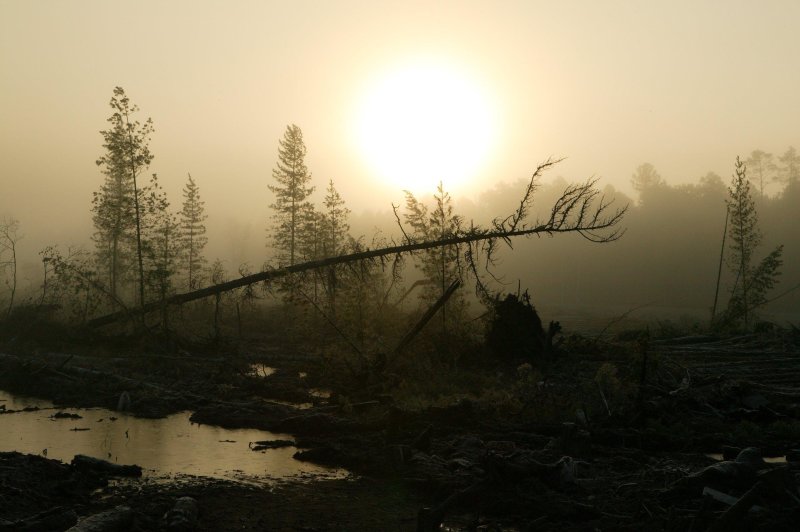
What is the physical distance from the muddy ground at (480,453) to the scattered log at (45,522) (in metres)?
0.07

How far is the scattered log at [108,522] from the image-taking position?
679 centimetres

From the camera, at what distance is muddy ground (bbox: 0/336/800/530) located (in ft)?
24.5

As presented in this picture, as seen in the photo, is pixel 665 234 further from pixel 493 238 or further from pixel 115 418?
pixel 115 418

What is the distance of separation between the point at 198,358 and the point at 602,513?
16.3 meters

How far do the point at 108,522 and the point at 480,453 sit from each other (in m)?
5.47

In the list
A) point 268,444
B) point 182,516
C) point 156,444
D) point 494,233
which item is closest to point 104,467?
point 156,444

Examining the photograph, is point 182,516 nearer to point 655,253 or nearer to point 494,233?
point 494,233

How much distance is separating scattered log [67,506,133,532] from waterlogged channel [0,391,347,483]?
8.46 feet

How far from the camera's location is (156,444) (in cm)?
1185

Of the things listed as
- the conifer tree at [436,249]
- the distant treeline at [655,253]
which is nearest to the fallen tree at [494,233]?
the conifer tree at [436,249]

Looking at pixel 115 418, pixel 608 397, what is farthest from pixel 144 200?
pixel 608 397

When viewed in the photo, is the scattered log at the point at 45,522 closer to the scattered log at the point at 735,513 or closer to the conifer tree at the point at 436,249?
the scattered log at the point at 735,513

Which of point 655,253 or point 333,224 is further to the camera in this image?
point 655,253

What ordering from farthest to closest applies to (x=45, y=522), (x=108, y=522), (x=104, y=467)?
(x=104, y=467), (x=45, y=522), (x=108, y=522)
